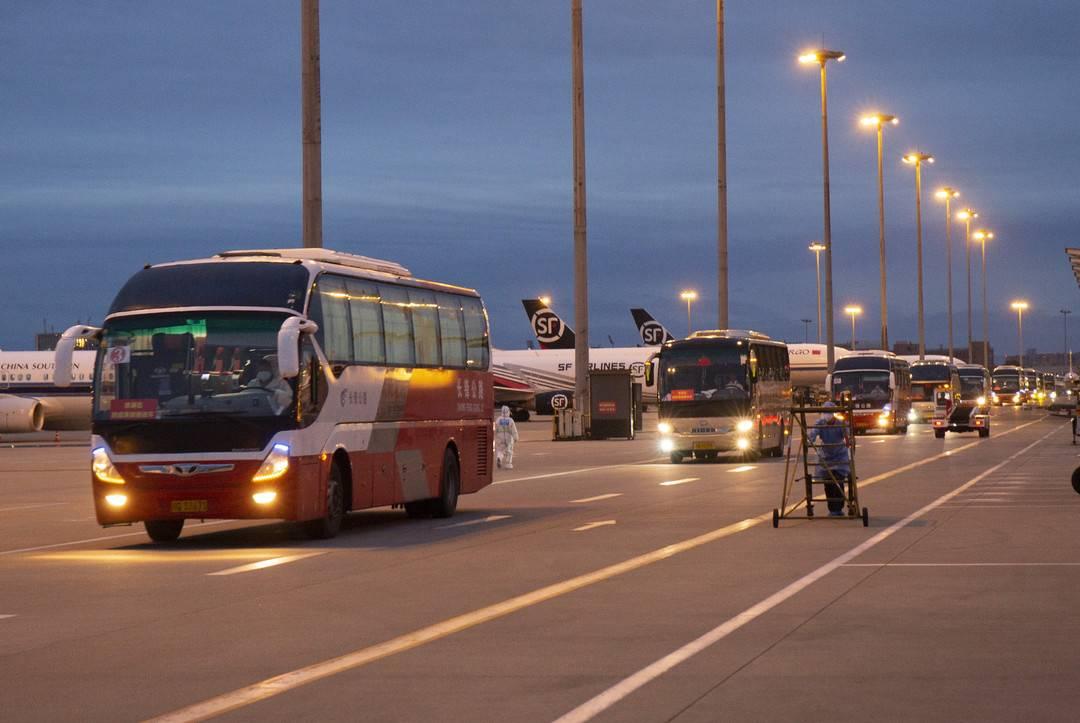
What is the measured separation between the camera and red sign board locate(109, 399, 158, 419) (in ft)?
72.0

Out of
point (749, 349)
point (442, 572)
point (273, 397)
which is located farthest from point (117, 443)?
point (749, 349)

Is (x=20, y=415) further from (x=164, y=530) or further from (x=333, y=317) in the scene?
(x=333, y=317)

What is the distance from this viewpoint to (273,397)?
2194 centimetres

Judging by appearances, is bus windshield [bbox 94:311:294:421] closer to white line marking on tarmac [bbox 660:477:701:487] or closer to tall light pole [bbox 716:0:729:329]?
white line marking on tarmac [bbox 660:477:701:487]

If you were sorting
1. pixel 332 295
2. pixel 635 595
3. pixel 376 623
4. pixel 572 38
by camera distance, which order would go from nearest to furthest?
1. pixel 376 623
2. pixel 635 595
3. pixel 332 295
4. pixel 572 38

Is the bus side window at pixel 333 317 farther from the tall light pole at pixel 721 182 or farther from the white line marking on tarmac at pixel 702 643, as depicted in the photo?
the tall light pole at pixel 721 182

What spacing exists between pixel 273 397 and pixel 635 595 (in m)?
7.62

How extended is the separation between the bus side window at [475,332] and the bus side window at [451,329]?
224 millimetres

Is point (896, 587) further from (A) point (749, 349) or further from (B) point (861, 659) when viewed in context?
(A) point (749, 349)

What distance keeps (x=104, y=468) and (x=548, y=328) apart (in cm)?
10458

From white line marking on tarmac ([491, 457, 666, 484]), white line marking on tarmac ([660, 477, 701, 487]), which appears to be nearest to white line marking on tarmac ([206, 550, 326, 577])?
white line marking on tarmac ([660, 477, 701, 487])

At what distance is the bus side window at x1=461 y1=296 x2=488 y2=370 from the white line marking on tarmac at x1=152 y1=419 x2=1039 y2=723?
8480 mm

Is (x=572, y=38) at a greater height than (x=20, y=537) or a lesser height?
greater

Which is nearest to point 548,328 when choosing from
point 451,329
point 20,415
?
point 20,415
